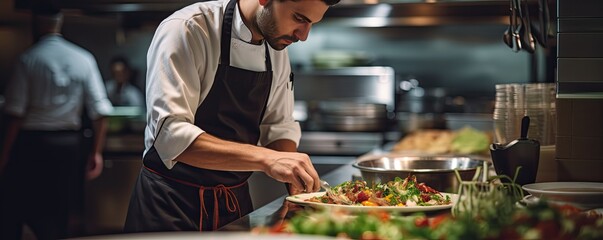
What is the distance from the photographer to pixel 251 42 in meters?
3.02

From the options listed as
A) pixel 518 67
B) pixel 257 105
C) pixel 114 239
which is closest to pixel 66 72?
pixel 257 105

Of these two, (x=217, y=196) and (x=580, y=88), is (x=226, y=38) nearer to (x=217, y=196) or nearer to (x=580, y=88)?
(x=217, y=196)

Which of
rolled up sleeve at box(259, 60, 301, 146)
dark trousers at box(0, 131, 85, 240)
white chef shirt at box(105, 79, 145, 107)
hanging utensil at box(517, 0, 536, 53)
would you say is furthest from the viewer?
white chef shirt at box(105, 79, 145, 107)

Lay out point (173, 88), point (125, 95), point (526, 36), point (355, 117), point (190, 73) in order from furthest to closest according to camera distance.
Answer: point (125, 95), point (355, 117), point (526, 36), point (190, 73), point (173, 88)

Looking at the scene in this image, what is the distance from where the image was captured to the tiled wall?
2.77 meters

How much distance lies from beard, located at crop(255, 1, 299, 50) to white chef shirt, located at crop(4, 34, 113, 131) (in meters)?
3.28

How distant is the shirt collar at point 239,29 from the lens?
2958mm

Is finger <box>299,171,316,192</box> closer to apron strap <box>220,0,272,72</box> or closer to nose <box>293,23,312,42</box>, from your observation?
nose <box>293,23,312,42</box>

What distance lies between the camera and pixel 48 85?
19.0 ft

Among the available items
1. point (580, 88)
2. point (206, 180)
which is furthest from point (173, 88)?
point (580, 88)

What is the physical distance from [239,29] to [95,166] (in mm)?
3237

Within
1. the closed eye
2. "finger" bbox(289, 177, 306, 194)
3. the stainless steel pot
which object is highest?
the closed eye

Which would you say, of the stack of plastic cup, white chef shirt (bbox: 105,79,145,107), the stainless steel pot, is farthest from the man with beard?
white chef shirt (bbox: 105,79,145,107)

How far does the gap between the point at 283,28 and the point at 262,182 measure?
2.82 metres
